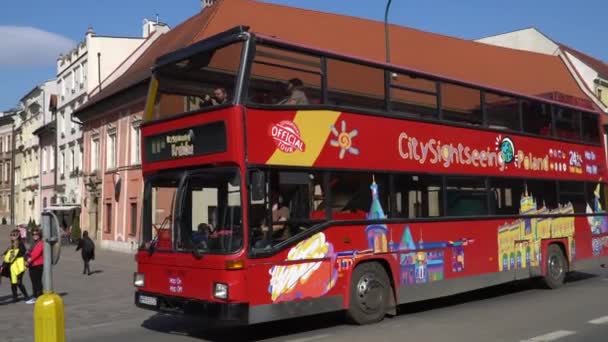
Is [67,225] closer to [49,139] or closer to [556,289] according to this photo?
[49,139]

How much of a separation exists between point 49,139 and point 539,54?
134ft

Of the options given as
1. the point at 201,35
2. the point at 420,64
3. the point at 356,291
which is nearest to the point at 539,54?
the point at 420,64

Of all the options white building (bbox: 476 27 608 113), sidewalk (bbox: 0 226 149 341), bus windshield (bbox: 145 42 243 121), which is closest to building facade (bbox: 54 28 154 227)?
sidewalk (bbox: 0 226 149 341)

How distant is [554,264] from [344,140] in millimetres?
6893

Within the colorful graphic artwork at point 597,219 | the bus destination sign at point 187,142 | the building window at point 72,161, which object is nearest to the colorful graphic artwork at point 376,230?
the bus destination sign at point 187,142

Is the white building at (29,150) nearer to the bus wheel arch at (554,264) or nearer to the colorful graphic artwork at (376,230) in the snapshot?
the bus wheel arch at (554,264)

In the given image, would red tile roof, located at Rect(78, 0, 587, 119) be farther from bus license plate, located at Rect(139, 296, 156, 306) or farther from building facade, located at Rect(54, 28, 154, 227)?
bus license plate, located at Rect(139, 296, 156, 306)

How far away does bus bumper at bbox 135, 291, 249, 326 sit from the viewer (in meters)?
7.89

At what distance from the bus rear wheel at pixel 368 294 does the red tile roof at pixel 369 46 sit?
1741cm

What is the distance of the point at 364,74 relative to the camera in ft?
33.3

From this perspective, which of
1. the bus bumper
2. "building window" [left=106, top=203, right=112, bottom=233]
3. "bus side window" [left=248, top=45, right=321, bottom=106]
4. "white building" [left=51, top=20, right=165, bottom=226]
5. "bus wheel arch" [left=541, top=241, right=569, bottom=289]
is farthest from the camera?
"white building" [left=51, top=20, right=165, bottom=226]

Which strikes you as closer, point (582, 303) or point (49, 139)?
point (582, 303)

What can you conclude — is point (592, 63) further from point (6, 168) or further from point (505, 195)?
point (6, 168)

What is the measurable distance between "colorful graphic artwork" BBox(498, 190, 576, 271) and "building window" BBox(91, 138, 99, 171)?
3088 cm
